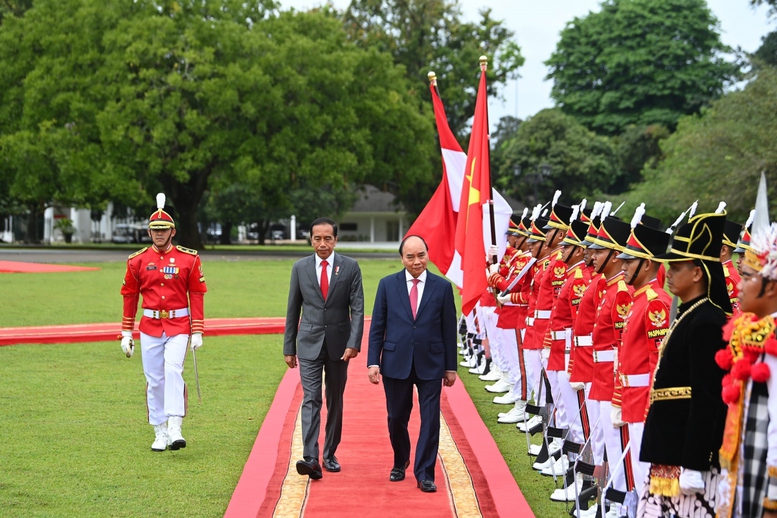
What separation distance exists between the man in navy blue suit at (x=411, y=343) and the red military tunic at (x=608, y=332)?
46.3 inches

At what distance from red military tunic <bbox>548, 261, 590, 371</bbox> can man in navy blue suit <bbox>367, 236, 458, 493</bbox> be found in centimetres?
101

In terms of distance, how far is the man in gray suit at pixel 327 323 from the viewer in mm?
7887

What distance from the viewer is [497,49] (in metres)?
58.5

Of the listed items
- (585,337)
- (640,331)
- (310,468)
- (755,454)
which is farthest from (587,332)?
Answer: (755,454)

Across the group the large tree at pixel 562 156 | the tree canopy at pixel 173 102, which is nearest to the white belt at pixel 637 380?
the tree canopy at pixel 173 102

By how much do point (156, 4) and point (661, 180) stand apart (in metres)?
24.1

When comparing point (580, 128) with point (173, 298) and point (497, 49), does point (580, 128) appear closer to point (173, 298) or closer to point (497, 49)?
point (497, 49)

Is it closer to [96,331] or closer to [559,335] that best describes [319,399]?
[559,335]

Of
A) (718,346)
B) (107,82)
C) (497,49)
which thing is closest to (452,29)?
(497,49)

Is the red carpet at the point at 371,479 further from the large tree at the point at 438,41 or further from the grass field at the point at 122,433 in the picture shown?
the large tree at the point at 438,41

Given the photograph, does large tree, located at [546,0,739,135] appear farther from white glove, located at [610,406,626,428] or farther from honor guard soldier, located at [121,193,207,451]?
white glove, located at [610,406,626,428]

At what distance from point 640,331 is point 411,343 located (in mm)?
2149

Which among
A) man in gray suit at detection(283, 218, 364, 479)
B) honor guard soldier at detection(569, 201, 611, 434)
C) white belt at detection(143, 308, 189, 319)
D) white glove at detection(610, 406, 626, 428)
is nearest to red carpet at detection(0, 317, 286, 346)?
white belt at detection(143, 308, 189, 319)

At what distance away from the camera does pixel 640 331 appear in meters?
5.74
